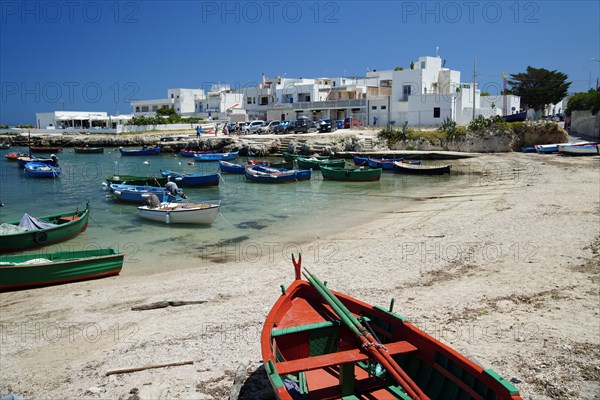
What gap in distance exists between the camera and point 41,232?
17.3m

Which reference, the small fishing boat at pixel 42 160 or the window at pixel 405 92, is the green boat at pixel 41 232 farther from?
the window at pixel 405 92

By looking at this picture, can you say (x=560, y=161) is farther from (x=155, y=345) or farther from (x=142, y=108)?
(x=142, y=108)

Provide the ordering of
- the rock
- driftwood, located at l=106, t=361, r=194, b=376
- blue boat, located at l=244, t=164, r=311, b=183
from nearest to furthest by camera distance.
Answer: the rock, driftwood, located at l=106, t=361, r=194, b=376, blue boat, located at l=244, t=164, r=311, b=183

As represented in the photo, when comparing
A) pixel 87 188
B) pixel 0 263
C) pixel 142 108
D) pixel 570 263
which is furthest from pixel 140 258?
pixel 142 108

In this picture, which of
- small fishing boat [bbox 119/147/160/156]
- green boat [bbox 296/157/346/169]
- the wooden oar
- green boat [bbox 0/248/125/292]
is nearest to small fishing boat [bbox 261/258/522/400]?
the wooden oar

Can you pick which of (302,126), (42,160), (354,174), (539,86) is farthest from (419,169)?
(539,86)

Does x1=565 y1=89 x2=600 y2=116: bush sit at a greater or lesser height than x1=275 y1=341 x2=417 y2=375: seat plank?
greater

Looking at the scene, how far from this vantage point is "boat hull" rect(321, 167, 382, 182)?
1395 inches

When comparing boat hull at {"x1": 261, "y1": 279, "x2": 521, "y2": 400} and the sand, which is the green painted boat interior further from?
the sand

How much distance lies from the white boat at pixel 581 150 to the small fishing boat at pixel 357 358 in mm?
42109

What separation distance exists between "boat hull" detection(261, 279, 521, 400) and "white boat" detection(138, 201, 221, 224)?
45.0 ft

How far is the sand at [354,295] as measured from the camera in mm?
7457

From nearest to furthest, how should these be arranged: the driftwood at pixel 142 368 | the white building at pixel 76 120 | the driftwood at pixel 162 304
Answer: the driftwood at pixel 142 368, the driftwood at pixel 162 304, the white building at pixel 76 120

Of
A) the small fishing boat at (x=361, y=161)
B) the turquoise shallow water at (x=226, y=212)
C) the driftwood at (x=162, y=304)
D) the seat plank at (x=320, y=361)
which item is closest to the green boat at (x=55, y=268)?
the turquoise shallow water at (x=226, y=212)
